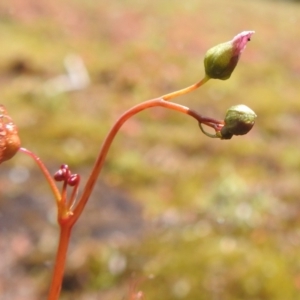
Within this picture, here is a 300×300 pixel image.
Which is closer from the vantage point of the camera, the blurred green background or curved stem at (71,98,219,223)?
curved stem at (71,98,219,223)

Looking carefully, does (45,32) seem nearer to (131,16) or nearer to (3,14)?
(3,14)

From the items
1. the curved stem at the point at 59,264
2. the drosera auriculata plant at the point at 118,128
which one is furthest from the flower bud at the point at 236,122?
the curved stem at the point at 59,264

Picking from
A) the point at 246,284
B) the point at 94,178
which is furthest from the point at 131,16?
the point at 94,178

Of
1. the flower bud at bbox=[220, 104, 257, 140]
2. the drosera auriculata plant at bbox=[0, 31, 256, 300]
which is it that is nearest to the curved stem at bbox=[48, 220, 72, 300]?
the drosera auriculata plant at bbox=[0, 31, 256, 300]

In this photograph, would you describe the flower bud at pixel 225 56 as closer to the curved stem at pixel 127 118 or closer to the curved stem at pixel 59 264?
the curved stem at pixel 127 118

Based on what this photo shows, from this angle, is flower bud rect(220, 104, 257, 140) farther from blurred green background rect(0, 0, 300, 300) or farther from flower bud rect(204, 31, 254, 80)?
blurred green background rect(0, 0, 300, 300)

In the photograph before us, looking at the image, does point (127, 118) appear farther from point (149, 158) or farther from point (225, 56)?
point (149, 158)

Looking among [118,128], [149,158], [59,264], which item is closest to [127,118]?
[118,128]
